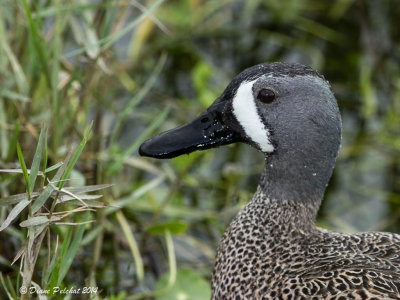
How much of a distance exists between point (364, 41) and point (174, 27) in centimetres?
111

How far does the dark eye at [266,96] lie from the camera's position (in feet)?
7.15

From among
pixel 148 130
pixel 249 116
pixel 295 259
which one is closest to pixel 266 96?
pixel 249 116

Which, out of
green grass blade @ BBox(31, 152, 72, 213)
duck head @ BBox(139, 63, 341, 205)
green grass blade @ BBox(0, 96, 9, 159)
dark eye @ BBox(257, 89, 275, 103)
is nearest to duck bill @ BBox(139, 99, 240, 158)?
duck head @ BBox(139, 63, 341, 205)

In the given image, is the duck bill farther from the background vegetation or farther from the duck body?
the background vegetation

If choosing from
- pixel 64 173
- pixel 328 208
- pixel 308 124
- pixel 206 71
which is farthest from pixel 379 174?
pixel 64 173

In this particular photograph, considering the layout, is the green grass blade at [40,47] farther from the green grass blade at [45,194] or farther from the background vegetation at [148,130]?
the green grass blade at [45,194]

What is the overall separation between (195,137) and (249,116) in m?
0.18

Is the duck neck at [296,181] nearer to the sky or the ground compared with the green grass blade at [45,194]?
nearer to the sky

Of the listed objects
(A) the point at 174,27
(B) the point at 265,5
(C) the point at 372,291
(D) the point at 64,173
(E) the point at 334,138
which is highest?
(B) the point at 265,5

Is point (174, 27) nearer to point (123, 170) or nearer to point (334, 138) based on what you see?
point (123, 170)

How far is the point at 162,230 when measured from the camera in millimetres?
2785

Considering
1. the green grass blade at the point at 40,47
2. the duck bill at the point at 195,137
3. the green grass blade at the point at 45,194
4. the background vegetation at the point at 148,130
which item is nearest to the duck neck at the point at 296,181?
the duck bill at the point at 195,137

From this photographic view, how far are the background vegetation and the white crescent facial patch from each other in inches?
19.0

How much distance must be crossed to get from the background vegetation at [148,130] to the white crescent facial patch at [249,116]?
0.48 m
